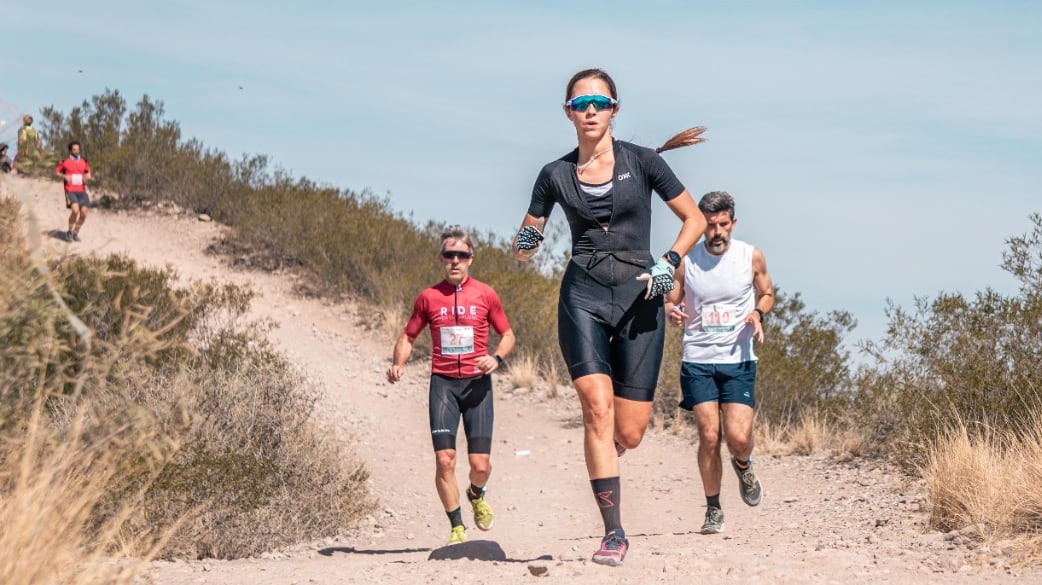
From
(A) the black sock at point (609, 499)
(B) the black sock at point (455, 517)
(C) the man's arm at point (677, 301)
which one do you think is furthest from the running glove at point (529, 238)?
(B) the black sock at point (455, 517)

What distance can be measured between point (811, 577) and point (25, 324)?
12.6ft

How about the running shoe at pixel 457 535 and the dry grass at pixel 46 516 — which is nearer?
the dry grass at pixel 46 516

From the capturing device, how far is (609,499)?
246 inches

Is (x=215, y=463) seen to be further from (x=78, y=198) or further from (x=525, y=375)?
(x=78, y=198)

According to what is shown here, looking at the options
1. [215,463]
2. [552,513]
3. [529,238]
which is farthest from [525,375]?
[529,238]

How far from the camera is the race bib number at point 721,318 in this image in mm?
7758

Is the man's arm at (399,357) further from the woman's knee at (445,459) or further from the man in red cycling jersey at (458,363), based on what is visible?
the woman's knee at (445,459)

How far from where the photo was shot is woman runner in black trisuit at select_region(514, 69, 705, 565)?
6211mm

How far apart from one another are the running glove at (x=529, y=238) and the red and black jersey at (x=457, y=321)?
1.37 m

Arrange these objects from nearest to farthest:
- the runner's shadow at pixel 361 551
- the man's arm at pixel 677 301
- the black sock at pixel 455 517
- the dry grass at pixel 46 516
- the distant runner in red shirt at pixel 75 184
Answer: the dry grass at pixel 46 516 → the man's arm at pixel 677 301 → the black sock at pixel 455 517 → the runner's shadow at pixel 361 551 → the distant runner in red shirt at pixel 75 184

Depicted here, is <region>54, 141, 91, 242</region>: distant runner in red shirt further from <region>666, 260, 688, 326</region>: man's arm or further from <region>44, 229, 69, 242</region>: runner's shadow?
<region>666, 260, 688, 326</region>: man's arm

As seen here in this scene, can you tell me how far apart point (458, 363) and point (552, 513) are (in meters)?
3.78

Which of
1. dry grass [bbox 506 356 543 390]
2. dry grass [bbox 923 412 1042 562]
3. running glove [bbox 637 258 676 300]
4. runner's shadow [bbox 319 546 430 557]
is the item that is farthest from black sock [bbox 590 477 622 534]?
dry grass [bbox 506 356 543 390]

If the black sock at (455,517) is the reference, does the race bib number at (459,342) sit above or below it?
above
